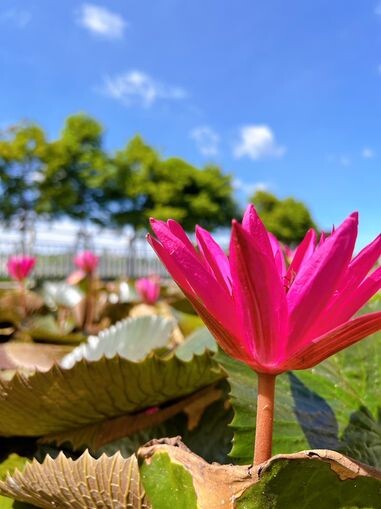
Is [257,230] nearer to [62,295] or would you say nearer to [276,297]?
[276,297]

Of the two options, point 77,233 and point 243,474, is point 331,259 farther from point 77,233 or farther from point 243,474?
point 77,233

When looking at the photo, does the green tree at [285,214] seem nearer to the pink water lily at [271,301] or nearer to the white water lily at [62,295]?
the white water lily at [62,295]

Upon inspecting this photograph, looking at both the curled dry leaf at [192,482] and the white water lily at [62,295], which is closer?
the curled dry leaf at [192,482]

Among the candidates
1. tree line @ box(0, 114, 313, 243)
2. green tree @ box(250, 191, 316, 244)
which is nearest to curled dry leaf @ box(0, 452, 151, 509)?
tree line @ box(0, 114, 313, 243)

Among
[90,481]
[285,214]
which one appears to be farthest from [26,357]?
[285,214]

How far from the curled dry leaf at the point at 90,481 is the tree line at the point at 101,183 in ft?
51.0

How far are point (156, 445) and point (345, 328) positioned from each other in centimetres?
12

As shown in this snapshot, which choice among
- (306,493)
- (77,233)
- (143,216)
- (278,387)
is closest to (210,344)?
(278,387)

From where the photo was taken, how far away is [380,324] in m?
0.24

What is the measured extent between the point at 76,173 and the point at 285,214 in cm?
1399

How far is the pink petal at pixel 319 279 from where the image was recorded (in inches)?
8.7

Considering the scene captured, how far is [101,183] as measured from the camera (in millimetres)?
18875

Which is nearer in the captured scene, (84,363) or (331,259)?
(331,259)

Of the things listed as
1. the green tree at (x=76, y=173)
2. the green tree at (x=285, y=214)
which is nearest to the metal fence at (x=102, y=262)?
the green tree at (x=76, y=173)
